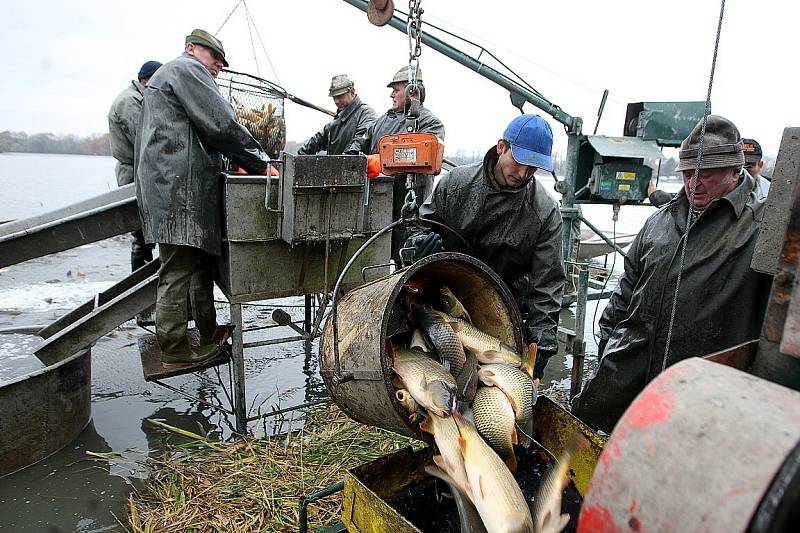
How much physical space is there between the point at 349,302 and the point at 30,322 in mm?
6022

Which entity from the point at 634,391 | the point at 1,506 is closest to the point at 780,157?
the point at 634,391

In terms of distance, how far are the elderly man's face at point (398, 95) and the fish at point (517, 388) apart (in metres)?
4.83

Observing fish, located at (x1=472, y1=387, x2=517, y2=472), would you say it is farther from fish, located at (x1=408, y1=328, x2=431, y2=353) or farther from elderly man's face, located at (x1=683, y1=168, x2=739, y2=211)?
elderly man's face, located at (x1=683, y1=168, x2=739, y2=211)

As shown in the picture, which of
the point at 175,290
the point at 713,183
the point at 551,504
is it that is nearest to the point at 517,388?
the point at 551,504

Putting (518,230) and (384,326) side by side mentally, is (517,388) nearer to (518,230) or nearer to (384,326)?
(384,326)

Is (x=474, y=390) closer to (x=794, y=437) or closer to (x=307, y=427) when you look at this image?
(x=794, y=437)

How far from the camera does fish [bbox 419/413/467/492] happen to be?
1936 mm

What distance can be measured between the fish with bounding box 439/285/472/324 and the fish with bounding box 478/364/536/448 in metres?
0.38

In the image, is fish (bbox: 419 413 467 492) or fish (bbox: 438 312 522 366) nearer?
fish (bbox: 419 413 467 492)

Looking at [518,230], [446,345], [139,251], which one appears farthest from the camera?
[139,251]

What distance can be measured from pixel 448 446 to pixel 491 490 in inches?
9.5

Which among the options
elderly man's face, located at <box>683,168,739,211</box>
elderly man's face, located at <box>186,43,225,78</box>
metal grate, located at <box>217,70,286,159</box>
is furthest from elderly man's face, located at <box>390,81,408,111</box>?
elderly man's face, located at <box>683,168,739,211</box>

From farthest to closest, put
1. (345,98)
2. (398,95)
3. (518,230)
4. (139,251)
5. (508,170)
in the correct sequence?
(345,98), (139,251), (398,95), (518,230), (508,170)

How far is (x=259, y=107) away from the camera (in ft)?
19.4
